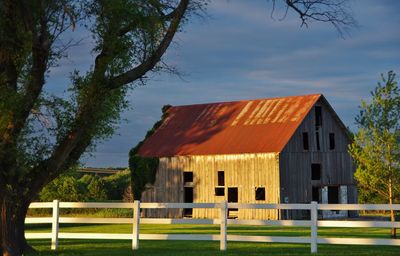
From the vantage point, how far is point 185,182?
49469 millimetres

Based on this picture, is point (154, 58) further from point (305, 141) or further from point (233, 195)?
point (233, 195)

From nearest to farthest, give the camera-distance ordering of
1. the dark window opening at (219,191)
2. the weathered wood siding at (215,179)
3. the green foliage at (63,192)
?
the weathered wood siding at (215,179) → the dark window opening at (219,191) → the green foliage at (63,192)

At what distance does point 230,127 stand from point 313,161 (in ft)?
20.4

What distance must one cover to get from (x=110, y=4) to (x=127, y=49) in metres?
1.60

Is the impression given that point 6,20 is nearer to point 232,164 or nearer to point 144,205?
point 144,205

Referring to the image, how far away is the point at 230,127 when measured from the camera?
49.4m

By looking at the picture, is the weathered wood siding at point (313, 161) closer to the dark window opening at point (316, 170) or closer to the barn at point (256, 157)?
the barn at point (256, 157)

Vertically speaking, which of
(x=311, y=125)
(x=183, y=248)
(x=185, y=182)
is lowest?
(x=183, y=248)

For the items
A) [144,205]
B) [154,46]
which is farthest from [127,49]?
[144,205]

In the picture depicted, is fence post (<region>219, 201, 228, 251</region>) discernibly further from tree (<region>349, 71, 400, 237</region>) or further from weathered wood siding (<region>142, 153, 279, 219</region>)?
Result: weathered wood siding (<region>142, 153, 279, 219</region>)

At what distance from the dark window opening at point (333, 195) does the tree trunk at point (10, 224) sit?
3389 centimetres

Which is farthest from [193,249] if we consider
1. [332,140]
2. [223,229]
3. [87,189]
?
[87,189]

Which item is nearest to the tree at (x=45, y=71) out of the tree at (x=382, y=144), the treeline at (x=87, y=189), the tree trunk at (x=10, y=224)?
the tree trunk at (x=10, y=224)

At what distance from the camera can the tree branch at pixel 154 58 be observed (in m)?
18.6
